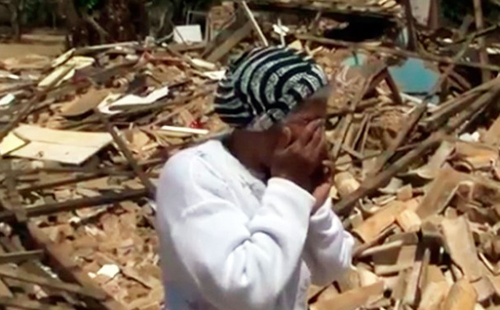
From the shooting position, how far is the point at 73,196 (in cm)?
579

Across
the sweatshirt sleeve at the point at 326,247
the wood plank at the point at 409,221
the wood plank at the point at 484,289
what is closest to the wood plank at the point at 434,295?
the wood plank at the point at 484,289

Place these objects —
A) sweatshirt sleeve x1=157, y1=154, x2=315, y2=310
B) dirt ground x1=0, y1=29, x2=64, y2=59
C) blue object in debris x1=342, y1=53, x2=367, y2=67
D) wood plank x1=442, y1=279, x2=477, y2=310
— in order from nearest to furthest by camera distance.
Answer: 1. sweatshirt sleeve x1=157, y1=154, x2=315, y2=310
2. wood plank x1=442, y1=279, x2=477, y2=310
3. blue object in debris x1=342, y1=53, x2=367, y2=67
4. dirt ground x1=0, y1=29, x2=64, y2=59

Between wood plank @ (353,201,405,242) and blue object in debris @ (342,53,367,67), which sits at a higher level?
wood plank @ (353,201,405,242)

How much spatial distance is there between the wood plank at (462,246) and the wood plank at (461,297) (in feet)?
0.34


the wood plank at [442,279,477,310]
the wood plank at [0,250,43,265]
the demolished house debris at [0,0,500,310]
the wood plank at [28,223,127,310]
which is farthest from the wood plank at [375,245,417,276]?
the wood plank at [0,250,43,265]

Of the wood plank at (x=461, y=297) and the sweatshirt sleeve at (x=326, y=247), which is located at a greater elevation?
the sweatshirt sleeve at (x=326, y=247)

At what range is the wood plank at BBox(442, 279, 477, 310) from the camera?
15.3ft

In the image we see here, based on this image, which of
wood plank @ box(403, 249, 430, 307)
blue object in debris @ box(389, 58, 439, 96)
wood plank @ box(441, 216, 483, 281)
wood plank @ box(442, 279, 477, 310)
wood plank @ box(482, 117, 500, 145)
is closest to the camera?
wood plank @ box(442, 279, 477, 310)

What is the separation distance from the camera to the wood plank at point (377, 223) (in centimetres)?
526

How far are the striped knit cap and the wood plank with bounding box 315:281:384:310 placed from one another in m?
2.45

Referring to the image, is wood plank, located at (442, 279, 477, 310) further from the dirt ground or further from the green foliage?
the green foliage

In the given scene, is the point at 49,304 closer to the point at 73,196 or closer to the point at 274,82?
the point at 73,196

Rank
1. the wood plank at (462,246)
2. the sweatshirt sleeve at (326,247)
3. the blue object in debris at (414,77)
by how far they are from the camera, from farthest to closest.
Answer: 1. the blue object in debris at (414,77)
2. the wood plank at (462,246)
3. the sweatshirt sleeve at (326,247)

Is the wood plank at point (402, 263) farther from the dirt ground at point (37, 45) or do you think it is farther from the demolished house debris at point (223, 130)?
the dirt ground at point (37, 45)
